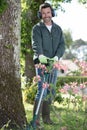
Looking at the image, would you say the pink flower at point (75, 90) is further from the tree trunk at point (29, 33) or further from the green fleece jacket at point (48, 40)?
the tree trunk at point (29, 33)

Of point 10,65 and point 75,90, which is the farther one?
point 10,65

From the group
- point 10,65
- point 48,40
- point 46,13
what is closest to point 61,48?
point 48,40

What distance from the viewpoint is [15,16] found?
742 cm

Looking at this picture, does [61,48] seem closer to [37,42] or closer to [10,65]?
[37,42]

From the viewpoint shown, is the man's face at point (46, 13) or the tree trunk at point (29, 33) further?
the tree trunk at point (29, 33)

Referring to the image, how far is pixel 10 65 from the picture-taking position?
24.2 feet

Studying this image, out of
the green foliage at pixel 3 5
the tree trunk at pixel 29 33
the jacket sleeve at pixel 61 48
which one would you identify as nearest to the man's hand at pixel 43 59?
the jacket sleeve at pixel 61 48

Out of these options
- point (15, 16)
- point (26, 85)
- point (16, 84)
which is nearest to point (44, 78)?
point (16, 84)

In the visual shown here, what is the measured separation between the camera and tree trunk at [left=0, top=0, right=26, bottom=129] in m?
7.36

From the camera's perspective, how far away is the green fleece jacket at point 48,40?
24.7 feet

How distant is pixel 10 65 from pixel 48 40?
735 mm

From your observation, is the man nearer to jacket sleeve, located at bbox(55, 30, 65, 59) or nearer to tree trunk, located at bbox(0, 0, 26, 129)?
jacket sleeve, located at bbox(55, 30, 65, 59)

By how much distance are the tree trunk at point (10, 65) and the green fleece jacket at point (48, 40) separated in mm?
284

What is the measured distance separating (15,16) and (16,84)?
100 cm
